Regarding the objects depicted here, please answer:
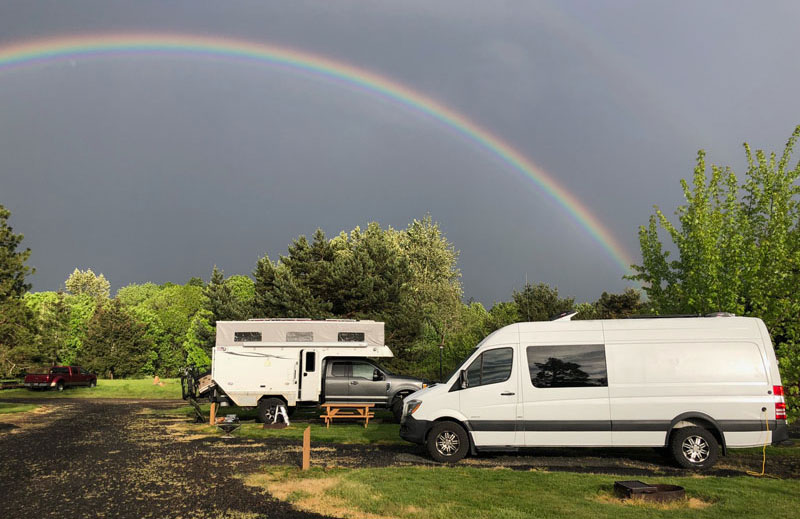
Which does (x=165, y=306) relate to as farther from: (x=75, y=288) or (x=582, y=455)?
(x=582, y=455)

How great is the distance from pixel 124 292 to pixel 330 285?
3529 inches

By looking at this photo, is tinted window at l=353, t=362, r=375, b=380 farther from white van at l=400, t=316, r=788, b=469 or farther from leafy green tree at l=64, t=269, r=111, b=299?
leafy green tree at l=64, t=269, r=111, b=299

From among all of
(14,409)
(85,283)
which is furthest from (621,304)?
(85,283)

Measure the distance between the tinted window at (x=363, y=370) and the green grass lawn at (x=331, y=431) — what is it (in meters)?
1.54

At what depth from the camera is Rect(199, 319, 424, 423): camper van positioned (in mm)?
17766

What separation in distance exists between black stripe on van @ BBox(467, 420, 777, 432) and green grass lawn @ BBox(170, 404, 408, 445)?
3.67 metres

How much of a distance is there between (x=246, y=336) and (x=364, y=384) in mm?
4259

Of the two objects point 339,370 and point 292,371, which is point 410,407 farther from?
point 292,371

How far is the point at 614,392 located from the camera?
35.8 feet

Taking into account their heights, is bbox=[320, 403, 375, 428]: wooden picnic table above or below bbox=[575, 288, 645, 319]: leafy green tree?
below

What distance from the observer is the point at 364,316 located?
113 feet

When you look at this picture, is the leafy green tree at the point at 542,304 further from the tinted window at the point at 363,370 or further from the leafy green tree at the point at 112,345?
the leafy green tree at the point at 112,345

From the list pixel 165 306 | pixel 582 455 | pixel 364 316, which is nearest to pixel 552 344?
pixel 582 455

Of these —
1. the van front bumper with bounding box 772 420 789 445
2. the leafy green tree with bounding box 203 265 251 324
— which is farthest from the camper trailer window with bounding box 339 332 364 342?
the leafy green tree with bounding box 203 265 251 324
